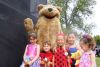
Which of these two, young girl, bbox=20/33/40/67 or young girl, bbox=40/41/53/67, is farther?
young girl, bbox=40/41/53/67

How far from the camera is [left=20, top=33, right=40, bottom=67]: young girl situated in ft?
19.0

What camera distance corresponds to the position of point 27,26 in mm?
6285

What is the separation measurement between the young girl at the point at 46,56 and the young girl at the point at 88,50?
1.84ft

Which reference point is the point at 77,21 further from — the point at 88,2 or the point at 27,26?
the point at 27,26

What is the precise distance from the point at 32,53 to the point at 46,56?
0.31 meters

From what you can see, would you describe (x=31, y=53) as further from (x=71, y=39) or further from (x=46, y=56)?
(x=71, y=39)

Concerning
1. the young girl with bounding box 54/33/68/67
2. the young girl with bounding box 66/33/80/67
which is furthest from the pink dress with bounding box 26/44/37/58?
the young girl with bounding box 66/33/80/67

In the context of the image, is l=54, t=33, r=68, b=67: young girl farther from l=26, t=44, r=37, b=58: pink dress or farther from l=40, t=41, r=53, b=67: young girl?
l=26, t=44, r=37, b=58: pink dress

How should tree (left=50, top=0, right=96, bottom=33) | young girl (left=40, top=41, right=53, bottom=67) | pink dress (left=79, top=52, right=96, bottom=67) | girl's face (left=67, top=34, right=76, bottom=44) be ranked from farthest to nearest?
tree (left=50, top=0, right=96, bottom=33) → girl's face (left=67, top=34, right=76, bottom=44) → young girl (left=40, top=41, right=53, bottom=67) → pink dress (left=79, top=52, right=96, bottom=67)

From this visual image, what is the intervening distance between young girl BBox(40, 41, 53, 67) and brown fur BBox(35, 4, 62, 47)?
28 centimetres

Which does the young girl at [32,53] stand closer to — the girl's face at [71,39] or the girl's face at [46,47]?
the girl's face at [46,47]

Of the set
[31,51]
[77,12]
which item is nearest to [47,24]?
[31,51]

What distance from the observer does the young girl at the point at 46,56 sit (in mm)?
6043

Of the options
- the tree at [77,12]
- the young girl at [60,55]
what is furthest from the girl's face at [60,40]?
the tree at [77,12]
